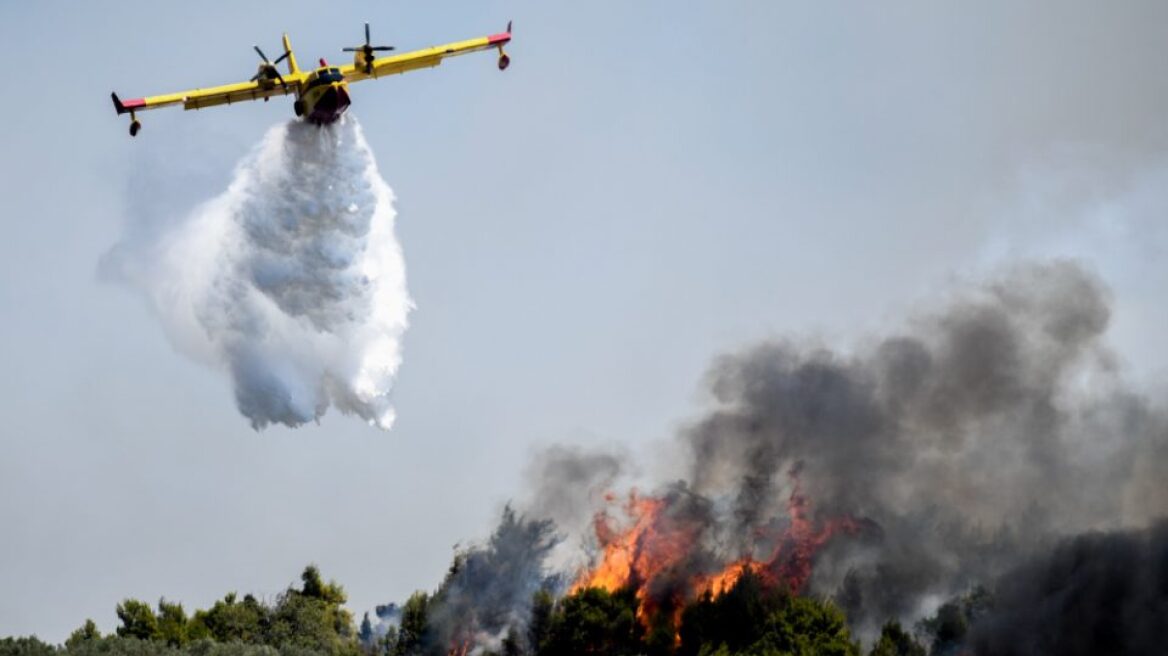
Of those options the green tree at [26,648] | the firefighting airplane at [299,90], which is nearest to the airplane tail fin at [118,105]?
the firefighting airplane at [299,90]

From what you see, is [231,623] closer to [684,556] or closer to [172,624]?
[172,624]

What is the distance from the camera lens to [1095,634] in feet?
360

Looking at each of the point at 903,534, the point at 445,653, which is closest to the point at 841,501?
the point at 903,534

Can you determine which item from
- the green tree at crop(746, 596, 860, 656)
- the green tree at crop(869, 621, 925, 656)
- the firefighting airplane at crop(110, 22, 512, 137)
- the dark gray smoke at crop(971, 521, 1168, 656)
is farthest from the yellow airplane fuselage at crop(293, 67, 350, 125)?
the dark gray smoke at crop(971, 521, 1168, 656)

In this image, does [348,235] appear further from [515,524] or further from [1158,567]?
[1158,567]

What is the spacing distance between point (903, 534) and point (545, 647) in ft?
66.4

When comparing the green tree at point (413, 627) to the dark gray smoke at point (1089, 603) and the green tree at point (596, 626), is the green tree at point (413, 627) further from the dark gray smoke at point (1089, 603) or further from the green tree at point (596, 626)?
the dark gray smoke at point (1089, 603)

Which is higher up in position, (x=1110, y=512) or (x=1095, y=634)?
(x=1110, y=512)

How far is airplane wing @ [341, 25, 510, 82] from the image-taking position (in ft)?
350

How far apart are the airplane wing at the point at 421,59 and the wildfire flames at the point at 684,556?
3015 cm

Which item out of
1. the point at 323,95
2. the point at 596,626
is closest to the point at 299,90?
the point at 323,95

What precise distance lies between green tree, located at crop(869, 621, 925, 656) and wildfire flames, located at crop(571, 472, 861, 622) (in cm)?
750

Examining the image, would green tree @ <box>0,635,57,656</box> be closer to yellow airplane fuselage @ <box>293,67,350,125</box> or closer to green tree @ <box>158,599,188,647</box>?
green tree @ <box>158,599,188,647</box>

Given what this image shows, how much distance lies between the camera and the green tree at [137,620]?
439 feet
